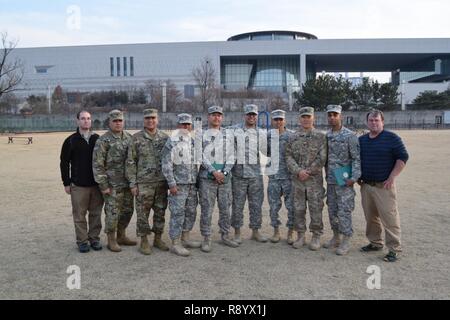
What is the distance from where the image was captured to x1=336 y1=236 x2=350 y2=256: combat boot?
5246mm

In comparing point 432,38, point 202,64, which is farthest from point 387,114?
point 202,64

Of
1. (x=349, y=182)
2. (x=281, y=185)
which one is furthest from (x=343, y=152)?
(x=281, y=185)

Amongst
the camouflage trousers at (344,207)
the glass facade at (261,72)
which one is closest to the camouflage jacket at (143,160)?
the camouflage trousers at (344,207)

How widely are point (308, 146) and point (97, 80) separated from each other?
250ft

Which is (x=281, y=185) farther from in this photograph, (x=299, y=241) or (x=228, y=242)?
(x=228, y=242)

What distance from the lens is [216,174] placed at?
5293 millimetres

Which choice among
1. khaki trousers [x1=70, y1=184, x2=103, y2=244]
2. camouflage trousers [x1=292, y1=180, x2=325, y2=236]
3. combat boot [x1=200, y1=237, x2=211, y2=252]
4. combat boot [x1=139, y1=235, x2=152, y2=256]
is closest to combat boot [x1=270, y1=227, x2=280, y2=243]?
camouflage trousers [x1=292, y1=180, x2=325, y2=236]

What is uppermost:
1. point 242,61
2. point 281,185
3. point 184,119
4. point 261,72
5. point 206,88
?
point 242,61

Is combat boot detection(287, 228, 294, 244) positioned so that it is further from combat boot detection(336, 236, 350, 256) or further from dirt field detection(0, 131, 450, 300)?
combat boot detection(336, 236, 350, 256)

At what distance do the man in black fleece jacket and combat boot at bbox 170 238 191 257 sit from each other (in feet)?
3.81

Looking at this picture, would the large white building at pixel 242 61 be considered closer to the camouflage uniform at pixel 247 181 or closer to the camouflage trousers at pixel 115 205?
the camouflage uniform at pixel 247 181

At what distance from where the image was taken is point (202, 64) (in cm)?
7100

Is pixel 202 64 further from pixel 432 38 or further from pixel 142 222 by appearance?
pixel 142 222

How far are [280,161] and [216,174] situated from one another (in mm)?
996
